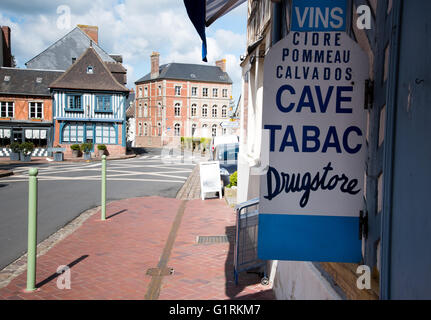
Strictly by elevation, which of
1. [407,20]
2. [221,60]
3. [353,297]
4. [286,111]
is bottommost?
[353,297]

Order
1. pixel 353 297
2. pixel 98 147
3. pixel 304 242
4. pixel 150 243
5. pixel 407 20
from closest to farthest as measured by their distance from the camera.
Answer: pixel 407 20 → pixel 304 242 → pixel 353 297 → pixel 150 243 → pixel 98 147

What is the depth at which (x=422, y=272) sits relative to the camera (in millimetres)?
1703

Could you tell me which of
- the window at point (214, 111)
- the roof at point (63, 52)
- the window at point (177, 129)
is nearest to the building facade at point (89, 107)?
the roof at point (63, 52)

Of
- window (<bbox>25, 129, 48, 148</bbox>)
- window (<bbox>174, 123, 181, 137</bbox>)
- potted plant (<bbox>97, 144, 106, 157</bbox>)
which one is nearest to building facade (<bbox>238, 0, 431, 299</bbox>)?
potted plant (<bbox>97, 144, 106, 157</bbox>)

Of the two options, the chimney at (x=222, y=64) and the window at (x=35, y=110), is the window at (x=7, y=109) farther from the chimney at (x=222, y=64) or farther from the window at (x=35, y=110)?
the chimney at (x=222, y=64)

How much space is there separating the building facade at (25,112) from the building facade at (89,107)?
45.4 inches

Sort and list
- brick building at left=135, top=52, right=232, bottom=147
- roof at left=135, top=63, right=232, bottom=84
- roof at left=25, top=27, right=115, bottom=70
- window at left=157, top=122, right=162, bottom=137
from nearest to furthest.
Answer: roof at left=25, top=27, right=115, bottom=70 < brick building at left=135, top=52, right=232, bottom=147 < window at left=157, top=122, right=162, bottom=137 < roof at left=135, top=63, right=232, bottom=84

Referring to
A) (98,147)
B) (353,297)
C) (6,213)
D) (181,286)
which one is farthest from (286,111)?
(98,147)

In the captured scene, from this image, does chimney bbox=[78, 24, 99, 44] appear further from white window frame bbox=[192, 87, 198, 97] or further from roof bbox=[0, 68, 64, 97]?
white window frame bbox=[192, 87, 198, 97]

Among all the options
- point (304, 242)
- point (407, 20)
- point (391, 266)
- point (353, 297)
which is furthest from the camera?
point (353, 297)

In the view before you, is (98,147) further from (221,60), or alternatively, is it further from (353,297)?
(221,60)

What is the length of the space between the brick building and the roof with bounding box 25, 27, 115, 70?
Answer: 17300 mm

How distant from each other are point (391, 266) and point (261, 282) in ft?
10.6

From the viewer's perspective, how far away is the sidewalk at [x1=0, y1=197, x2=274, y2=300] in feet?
15.1
